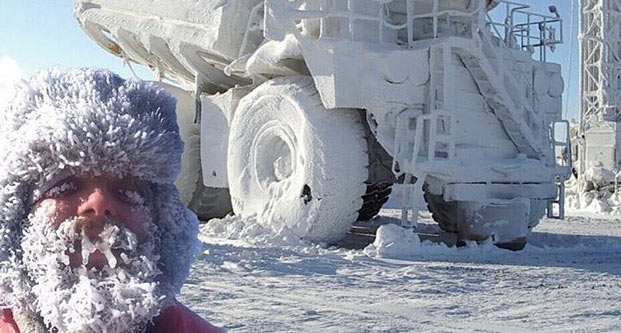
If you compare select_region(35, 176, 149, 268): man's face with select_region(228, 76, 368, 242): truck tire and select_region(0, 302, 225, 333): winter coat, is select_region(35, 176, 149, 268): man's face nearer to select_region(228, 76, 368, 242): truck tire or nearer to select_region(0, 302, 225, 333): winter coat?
select_region(0, 302, 225, 333): winter coat

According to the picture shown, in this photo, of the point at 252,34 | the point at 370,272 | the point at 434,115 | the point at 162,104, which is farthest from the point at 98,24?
the point at 162,104

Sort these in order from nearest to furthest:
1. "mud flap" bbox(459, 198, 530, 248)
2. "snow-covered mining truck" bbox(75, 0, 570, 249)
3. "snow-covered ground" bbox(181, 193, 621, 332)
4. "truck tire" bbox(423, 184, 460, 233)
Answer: "snow-covered ground" bbox(181, 193, 621, 332) → "snow-covered mining truck" bbox(75, 0, 570, 249) → "mud flap" bbox(459, 198, 530, 248) → "truck tire" bbox(423, 184, 460, 233)

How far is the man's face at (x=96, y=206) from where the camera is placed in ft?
4.04

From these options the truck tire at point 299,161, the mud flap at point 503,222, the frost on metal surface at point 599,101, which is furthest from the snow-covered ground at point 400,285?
the frost on metal surface at point 599,101

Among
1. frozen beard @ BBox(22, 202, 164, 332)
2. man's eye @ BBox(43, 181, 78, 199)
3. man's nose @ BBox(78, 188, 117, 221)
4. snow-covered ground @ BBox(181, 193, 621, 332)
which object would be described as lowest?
snow-covered ground @ BBox(181, 193, 621, 332)

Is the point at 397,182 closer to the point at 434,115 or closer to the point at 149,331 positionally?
the point at 434,115

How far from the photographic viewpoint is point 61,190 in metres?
1.26

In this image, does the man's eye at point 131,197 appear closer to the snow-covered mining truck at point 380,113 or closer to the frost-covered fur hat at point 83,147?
the frost-covered fur hat at point 83,147

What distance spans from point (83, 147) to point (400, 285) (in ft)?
21.6

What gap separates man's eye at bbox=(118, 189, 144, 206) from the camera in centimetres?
128

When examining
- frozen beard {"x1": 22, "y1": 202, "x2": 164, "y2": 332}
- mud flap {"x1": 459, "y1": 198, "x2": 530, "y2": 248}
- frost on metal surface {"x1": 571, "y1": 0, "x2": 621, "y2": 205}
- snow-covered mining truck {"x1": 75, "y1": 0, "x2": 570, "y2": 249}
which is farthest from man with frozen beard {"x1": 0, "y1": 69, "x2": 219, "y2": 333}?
frost on metal surface {"x1": 571, "y1": 0, "x2": 621, "y2": 205}

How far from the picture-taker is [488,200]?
35.0 ft

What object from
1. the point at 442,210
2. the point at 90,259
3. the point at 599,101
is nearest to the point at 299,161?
the point at 442,210

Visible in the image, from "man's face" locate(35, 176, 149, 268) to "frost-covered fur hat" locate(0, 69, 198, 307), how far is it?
0.05ft
